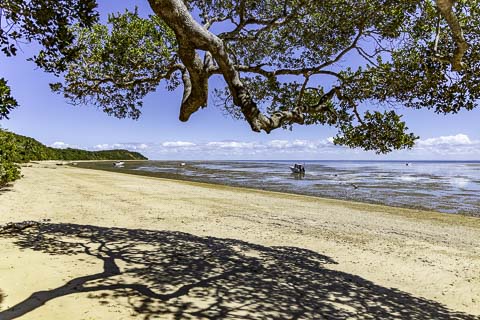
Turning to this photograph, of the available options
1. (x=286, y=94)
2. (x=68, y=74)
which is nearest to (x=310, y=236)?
(x=286, y=94)

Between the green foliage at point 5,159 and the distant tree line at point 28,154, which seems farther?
the distant tree line at point 28,154

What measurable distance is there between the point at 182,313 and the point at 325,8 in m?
7.28

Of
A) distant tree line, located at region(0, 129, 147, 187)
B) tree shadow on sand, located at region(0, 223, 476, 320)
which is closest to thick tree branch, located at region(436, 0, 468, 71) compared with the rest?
tree shadow on sand, located at region(0, 223, 476, 320)

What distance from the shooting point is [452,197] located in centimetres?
2998

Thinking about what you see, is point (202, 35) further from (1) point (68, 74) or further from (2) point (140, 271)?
(1) point (68, 74)

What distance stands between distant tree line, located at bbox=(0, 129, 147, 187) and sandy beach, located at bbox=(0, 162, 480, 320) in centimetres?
574

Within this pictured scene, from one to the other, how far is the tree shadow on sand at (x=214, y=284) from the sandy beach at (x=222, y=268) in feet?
0.08

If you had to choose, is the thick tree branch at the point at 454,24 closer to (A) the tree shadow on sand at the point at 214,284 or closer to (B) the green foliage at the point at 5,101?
(A) the tree shadow on sand at the point at 214,284

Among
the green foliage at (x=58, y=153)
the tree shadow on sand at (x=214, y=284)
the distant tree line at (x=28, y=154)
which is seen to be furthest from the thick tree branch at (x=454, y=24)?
the green foliage at (x=58, y=153)

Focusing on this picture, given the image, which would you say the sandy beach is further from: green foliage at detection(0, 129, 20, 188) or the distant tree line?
the distant tree line

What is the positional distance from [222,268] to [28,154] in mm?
64822

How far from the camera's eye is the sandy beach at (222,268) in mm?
5664

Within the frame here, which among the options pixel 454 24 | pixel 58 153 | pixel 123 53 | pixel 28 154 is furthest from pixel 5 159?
pixel 58 153

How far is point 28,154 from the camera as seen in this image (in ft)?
200
